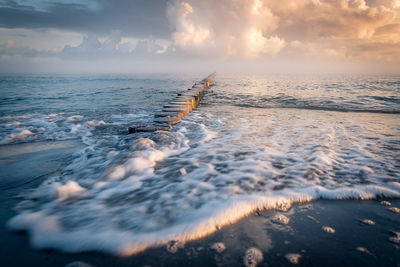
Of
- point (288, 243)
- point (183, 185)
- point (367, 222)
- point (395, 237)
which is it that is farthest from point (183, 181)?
point (395, 237)

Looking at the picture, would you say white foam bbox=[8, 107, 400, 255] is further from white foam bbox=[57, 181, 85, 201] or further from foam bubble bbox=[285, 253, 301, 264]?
foam bubble bbox=[285, 253, 301, 264]

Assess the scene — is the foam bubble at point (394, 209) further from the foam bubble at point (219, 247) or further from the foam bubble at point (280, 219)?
the foam bubble at point (219, 247)

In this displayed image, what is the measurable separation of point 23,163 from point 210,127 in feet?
13.1

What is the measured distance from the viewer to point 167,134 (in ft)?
15.6

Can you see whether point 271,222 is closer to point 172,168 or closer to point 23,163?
point 172,168

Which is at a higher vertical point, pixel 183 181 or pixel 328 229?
pixel 328 229

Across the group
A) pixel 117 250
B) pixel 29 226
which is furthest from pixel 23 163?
pixel 117 250

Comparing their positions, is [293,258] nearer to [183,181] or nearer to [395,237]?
[395,237]

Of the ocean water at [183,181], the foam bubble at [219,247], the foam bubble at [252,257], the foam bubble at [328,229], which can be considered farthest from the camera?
the ocean water at [183,181]

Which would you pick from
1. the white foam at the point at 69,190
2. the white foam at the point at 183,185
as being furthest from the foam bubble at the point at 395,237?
the white foam at the point at 69,190

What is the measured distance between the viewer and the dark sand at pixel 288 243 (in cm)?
152

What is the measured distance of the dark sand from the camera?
152cm

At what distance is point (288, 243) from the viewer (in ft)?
5.46

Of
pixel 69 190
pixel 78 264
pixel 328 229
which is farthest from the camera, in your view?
pixel 69 190
